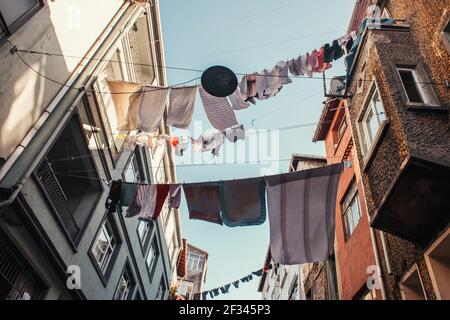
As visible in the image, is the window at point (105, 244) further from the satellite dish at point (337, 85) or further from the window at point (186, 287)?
the window at point (186, 287)

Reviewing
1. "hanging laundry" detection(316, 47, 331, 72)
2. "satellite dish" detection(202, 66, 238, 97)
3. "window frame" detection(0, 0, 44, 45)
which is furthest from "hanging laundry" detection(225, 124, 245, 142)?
"window frame" detection(0, 0, 44, 45)

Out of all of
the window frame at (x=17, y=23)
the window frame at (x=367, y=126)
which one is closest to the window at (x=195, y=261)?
the window frame at (x=367, y=126)

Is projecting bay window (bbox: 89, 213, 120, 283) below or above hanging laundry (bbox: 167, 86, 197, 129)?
below

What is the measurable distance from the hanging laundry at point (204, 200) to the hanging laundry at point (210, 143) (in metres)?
1.60

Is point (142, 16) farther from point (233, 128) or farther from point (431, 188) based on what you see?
point (431, 188)

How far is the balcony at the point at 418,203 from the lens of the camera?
5.86m

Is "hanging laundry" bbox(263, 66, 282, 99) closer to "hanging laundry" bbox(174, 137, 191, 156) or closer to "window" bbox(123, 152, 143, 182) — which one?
"hanging laundry" bbox(174, 137, 191, 156)

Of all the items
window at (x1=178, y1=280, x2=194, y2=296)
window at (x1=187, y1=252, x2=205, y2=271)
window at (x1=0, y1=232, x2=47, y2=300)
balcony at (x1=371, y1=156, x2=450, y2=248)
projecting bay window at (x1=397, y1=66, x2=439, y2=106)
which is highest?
window at (x1=187, y1=252, x2=205, y2=271)

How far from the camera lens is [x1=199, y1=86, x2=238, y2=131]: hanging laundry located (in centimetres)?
979

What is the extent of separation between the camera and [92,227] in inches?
470

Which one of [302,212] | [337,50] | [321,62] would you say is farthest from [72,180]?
[337,50]

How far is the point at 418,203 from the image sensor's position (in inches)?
248

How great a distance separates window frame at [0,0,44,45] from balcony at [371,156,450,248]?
9.06 metres

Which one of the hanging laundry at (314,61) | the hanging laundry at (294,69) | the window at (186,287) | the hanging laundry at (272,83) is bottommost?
the hanging laundry at (272,83)
